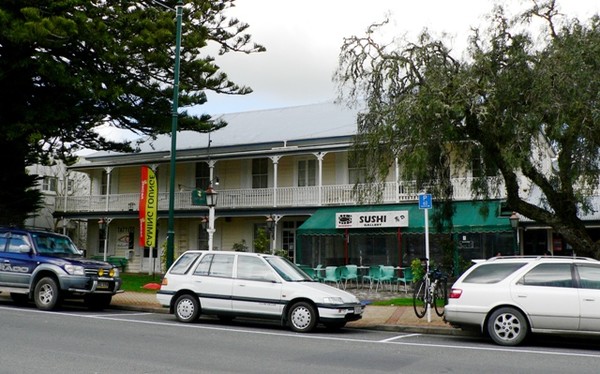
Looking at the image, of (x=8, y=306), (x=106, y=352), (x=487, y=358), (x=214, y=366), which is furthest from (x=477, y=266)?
(x=8, y=306)

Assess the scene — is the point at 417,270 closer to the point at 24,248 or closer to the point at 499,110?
the point at 499,110

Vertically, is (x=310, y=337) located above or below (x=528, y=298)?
below

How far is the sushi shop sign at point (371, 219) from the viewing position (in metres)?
24.5

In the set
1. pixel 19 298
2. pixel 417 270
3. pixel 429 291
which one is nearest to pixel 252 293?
pixel 429 291

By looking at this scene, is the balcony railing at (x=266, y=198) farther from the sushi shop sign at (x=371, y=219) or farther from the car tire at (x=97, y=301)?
the car tire at (x=97, y=301)

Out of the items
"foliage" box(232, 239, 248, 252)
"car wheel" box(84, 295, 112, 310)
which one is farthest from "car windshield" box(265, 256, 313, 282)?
"foliage" box(232, 239, 248, 252)

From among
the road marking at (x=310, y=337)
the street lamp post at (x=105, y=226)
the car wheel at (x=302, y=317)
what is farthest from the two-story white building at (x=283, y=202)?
the car wheel at (x=302, y=317)

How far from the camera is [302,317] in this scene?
12.5 meters

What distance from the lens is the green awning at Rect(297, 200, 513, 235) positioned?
22.2m

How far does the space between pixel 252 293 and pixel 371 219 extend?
12899 mm

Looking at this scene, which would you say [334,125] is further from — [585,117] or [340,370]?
[340,370]

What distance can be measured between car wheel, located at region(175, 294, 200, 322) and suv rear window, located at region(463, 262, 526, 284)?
17.8 feet

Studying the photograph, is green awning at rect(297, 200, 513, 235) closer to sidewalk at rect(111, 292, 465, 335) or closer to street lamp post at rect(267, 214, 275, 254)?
street lamp post at rect(267, 214, 275, 254)

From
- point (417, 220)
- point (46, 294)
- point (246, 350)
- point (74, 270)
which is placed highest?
point (417, 220)
